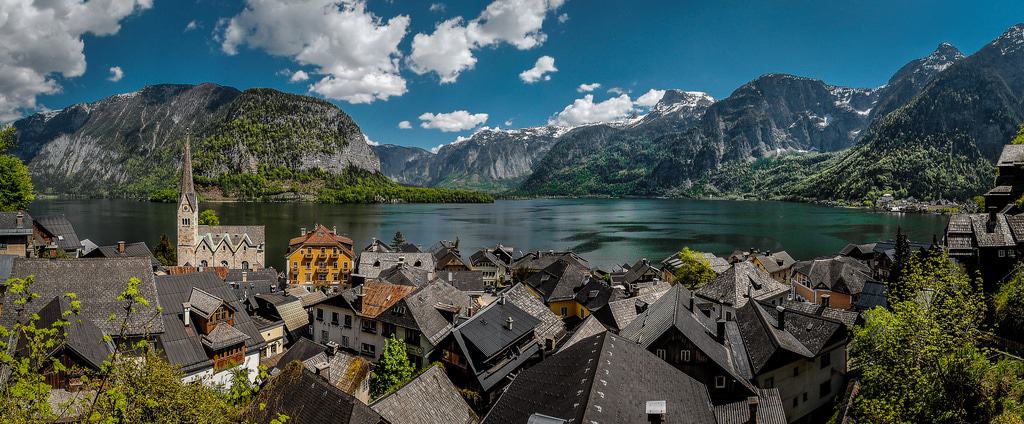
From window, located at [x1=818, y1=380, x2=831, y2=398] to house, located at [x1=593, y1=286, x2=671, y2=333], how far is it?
493 inches

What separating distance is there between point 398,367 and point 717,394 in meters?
18.2

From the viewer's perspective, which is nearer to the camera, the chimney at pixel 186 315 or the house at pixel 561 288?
the chimney at pixel 186 315

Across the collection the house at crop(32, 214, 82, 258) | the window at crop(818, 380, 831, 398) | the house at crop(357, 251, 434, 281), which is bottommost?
the window at crop(818, 380, 831, 398)

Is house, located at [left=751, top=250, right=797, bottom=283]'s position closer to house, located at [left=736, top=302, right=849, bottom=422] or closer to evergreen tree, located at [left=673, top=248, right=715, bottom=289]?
evergreen tree, located at [left=673, top=248, right=715, bottom=289]

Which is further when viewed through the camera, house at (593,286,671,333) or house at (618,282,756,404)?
house at (593,286,671,333)

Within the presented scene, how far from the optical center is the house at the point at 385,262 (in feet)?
214

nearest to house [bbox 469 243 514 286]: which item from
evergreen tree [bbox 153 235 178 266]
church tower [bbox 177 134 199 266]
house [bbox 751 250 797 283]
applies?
house [bbox 751 250 797 283]

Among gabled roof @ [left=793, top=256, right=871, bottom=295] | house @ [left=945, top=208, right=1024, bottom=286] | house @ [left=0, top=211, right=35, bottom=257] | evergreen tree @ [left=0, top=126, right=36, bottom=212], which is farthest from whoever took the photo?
gabled roof @ [left=793, top=256, right=871, bottom=295]

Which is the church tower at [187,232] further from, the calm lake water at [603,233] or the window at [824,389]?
the window at [824,389]

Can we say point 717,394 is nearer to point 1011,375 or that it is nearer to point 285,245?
point 1011,375

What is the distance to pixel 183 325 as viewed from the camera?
1161 inches

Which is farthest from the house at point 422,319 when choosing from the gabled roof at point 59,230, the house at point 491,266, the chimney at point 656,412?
the gabled roof at point 59,230

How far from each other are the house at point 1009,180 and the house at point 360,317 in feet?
148

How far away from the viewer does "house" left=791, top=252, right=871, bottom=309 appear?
60781 mm
